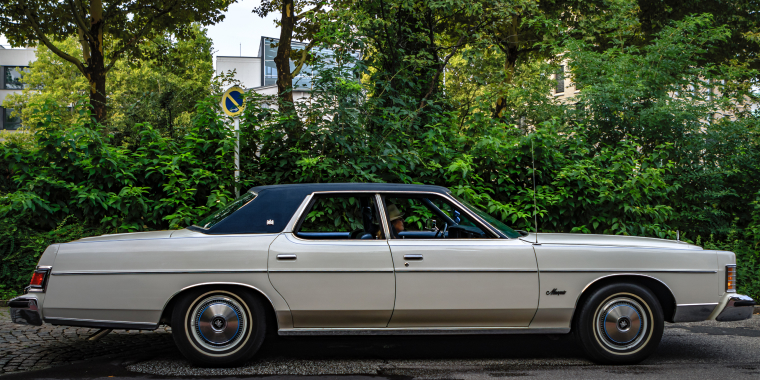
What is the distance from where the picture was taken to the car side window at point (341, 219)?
4.90 metres

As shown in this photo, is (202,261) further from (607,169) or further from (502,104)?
(502,104)

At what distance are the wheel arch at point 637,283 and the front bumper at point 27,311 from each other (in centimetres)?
440

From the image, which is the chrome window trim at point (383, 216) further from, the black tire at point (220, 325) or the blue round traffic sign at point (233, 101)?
the blue round traffic sign at point (233, 101)

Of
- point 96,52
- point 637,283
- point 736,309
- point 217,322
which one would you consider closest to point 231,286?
point 217,322

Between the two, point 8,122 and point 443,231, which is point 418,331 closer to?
point 443,231

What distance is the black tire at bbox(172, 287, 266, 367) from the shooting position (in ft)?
15.1

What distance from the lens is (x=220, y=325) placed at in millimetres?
4629

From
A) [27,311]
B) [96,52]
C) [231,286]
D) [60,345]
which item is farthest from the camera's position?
[96,52]

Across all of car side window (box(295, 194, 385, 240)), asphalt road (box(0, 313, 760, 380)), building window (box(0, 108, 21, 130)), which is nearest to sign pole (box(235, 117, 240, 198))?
car side window (box(295, 194, 385, 240))

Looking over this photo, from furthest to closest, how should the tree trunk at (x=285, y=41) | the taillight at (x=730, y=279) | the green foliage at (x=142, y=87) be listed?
the tree trunk at (x=285, y=41)
the green foliage at (x=142, y=87)
the taillight at (x=730, y=279)

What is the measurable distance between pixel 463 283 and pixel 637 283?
5.06ft

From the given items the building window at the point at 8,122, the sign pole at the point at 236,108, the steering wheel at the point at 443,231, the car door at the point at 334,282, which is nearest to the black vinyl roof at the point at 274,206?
the car door at the point at 334,282

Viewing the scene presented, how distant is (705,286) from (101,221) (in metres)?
7.17

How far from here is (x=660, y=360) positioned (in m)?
5.02
